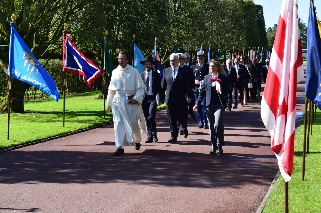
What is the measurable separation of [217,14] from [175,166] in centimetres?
4391

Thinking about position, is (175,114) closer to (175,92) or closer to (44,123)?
(175,92)

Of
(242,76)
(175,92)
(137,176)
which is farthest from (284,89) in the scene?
(242,76)

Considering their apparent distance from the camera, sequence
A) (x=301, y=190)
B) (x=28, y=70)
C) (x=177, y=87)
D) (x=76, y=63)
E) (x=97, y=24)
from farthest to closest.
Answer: (x=97, y=24)
(x=76, y=63)
(x=177, y=87)
(x=28, y=70)
(x=301, y=190)

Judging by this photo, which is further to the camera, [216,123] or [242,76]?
[242,76]

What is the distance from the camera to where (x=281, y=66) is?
5.95 m

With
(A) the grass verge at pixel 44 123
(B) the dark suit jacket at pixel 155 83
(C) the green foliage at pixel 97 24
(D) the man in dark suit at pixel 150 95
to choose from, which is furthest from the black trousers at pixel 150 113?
(C) the green foliage at pixel 97 24

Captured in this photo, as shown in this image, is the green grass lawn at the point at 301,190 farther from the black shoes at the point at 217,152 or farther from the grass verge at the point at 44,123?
the grass verge at the point at 44,123

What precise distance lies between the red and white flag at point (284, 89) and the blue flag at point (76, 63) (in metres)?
11.0

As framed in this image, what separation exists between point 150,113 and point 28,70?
9.45 ft

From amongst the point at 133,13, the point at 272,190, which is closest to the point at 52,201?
the point at 272,190

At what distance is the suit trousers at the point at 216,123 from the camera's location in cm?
1147

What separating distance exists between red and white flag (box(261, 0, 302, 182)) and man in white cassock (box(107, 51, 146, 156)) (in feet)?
19.4

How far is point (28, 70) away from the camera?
1305cm

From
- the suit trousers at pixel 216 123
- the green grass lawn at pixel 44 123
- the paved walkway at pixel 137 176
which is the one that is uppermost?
the suit trousers at pixel 216 123
